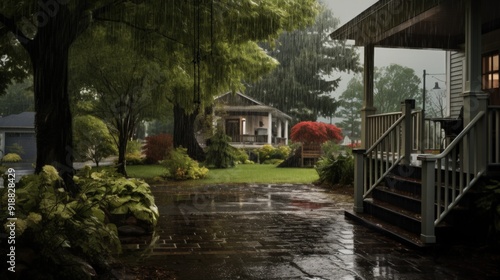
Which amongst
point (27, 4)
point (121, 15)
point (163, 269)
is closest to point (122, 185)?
point (163, 269)

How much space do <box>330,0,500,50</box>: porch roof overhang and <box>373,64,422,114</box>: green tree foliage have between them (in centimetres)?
4821

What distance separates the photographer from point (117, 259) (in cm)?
541

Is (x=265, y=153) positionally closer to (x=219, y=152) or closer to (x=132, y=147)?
(x=219, y=152)

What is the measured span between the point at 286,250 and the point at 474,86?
343 centimetres

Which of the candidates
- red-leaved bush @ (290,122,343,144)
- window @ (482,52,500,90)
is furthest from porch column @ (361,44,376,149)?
red-leaved bush @ (290,122,343,144)

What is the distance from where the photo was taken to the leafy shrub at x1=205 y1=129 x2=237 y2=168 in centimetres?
2327

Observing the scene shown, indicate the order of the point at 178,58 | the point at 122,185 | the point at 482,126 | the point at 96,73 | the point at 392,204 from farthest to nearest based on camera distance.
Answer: the point at 96,73, the point at 178,58, the point at 392,204, the point at 122,185, the point at 482,126

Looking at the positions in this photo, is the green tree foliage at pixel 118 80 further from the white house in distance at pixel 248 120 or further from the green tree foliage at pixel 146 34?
the white house in distance at pixel 248 120

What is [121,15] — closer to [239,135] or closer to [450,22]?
[450,22]

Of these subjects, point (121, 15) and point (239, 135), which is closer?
point (121, 15)

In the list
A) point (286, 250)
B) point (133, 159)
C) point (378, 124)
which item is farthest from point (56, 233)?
point (133, 159)

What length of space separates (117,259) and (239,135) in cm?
2959

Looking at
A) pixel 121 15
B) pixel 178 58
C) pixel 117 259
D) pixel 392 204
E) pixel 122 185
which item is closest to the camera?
pixel 117 259

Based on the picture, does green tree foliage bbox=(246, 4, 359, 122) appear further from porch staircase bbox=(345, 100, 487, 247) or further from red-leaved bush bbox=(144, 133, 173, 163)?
porch staircase bbox=(345, 100, 487, 247)
